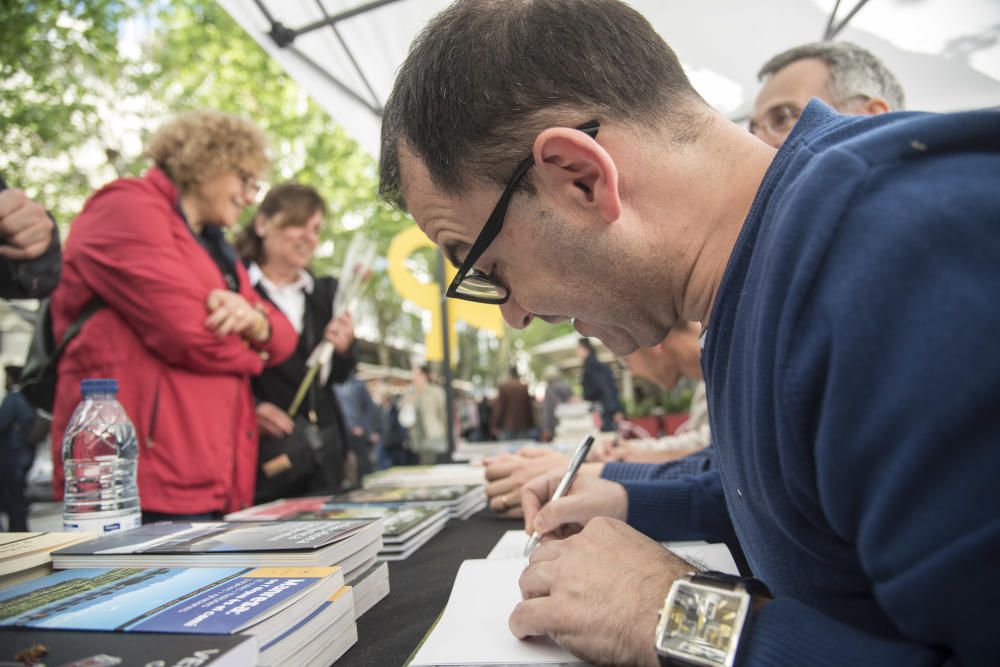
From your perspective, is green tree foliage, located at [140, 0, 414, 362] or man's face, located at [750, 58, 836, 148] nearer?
man's face, located at [750, 58, 836, 148]

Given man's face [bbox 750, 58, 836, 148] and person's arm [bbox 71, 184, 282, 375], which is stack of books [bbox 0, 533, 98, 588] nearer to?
person's arm [bbox 71, 184, 282, 375]

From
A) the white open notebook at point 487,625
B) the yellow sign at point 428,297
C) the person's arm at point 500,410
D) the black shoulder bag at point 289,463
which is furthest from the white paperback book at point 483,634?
the person's arm at point 500,410

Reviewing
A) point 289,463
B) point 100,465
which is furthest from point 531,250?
point 289,463

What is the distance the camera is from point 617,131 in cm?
100

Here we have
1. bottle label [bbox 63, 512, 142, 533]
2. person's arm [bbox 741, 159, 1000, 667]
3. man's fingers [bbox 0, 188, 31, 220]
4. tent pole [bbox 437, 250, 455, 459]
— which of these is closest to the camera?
person's arm [bbox 741, 159, 1000, 667]

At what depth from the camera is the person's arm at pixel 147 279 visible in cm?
204

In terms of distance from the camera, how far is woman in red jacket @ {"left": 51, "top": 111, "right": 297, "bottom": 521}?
204 cm

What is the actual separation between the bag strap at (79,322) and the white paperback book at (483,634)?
1.64 meters

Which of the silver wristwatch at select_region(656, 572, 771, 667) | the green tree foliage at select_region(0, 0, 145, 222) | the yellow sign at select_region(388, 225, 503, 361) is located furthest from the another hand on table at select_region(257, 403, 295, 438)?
the green tree foliage at select_region(0, 0, 145, 222)

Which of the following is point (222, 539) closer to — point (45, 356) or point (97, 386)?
point (97, 386)

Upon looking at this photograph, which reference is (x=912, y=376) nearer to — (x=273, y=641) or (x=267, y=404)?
(x=273, y=641)

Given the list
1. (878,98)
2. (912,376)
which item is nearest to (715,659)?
(912,376)

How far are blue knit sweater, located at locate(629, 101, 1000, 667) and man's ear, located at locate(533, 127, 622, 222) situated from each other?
261mm

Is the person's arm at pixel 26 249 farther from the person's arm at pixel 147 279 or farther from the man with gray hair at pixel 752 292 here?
the man with gray hair at pixel 752 292
